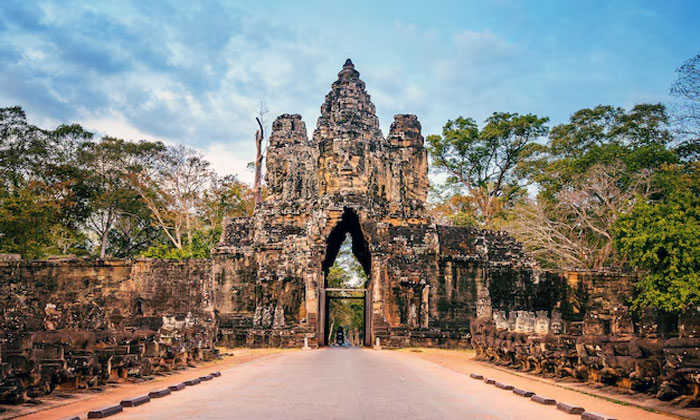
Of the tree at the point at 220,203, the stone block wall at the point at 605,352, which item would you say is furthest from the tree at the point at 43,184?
the stone block wall at the point at 605,352

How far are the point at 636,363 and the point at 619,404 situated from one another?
0.96 metres

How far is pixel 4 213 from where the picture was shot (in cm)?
3150

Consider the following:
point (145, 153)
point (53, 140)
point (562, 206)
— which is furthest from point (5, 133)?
point (562, 206)

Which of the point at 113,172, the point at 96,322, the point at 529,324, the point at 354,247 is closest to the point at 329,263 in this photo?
the point at 354,247

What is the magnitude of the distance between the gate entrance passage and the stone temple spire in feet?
13.8

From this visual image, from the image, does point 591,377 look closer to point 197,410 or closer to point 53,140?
point 197,410

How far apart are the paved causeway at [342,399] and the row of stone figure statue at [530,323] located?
17.6 ft

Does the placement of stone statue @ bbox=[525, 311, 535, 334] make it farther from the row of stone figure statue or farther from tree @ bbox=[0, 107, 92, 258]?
tree @ bbox=[0, 107, 92, 258]

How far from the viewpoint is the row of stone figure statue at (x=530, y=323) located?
57.4 ft

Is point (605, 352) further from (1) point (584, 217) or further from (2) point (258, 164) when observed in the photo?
(2) point (258, 164)

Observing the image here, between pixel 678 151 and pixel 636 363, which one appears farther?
pixel 678 151

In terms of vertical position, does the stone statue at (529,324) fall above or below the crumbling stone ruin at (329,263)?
below

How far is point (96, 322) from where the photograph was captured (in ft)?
52.6

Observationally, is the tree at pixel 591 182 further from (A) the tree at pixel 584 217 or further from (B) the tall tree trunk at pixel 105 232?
(B) the tall tree trunk at pixel 105 232
